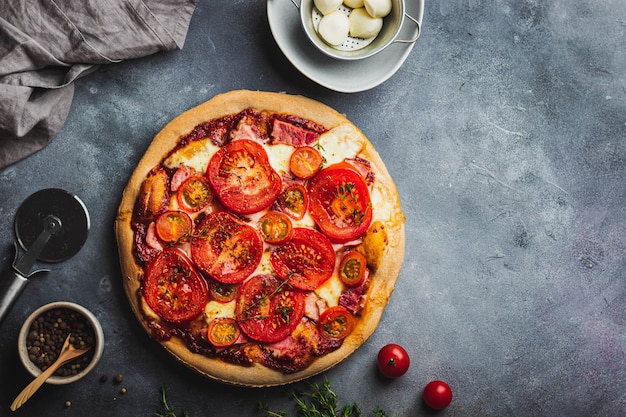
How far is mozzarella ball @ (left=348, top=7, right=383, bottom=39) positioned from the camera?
4.05 metres

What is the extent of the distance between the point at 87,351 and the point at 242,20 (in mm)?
A: 2462

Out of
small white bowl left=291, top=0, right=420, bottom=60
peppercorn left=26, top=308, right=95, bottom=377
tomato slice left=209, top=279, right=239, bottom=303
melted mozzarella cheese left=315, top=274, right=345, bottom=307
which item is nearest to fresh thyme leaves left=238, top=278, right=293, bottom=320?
tomato slice left=209, top=279, right=239, bottom=303

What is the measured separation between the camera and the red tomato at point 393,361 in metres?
4.22

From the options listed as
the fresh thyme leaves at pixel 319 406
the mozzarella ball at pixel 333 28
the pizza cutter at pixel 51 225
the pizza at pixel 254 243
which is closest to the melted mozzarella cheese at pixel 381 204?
the pizza at pixel 254 243

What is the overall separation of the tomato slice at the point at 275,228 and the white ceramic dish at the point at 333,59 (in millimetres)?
937

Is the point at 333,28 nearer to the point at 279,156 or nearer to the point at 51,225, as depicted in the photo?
the point at 279,156

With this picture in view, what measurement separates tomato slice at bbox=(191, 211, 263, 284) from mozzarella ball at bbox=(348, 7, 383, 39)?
1456mm

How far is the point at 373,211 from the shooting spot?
403 cm

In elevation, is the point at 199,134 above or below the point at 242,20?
below

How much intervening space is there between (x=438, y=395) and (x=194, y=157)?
2286 mm

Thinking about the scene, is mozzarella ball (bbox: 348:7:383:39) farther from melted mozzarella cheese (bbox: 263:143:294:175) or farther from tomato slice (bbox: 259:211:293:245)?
tomato slice (bbox: 259:211:293:245)

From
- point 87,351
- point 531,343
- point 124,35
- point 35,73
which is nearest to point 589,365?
point 531,343

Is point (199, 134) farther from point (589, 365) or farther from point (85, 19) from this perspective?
point (589, 365)

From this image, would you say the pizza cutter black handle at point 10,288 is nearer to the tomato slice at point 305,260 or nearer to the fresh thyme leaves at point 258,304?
the fresh thyme leaves at point 258,304
